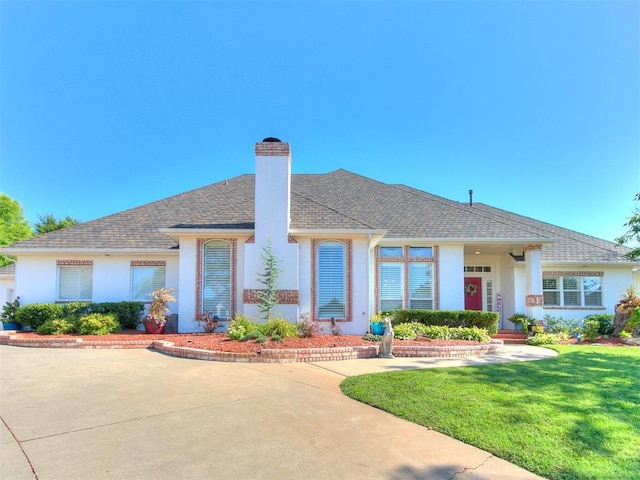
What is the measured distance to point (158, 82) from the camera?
15.9m

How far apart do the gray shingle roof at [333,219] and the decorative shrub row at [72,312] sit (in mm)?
2369

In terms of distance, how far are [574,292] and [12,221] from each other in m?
48.1

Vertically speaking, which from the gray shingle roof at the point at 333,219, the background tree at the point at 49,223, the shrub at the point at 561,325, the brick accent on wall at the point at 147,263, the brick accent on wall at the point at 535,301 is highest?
the background tree at the point at 49,223

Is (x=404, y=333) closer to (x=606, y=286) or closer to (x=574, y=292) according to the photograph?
(x=574, y=292)

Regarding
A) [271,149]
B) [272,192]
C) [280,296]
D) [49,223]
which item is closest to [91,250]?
[272,192]

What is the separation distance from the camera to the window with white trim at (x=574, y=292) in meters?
16.7

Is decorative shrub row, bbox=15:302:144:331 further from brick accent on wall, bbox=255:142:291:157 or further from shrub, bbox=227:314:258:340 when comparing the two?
brick accent on wall, bbox=255:142:291:157

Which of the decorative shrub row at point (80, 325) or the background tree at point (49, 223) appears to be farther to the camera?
the background tree at point (49, 223)

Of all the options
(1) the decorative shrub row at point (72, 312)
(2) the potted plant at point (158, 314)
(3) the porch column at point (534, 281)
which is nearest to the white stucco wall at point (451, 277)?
(3) the porch column at point (534, 281)

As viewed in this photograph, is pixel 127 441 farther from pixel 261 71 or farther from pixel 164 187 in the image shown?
pixel 164 187

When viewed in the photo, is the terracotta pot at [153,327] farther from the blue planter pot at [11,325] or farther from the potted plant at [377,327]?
the potted plant at [377,327]

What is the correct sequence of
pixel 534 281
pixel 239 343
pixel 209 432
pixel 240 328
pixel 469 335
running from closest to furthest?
pixel 209 432 → pixel 239 343 → pixel 240 328 → pixel 469 335 → pixel 534 281

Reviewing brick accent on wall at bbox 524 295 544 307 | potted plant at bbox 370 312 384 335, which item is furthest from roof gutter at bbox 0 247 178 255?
brick accent on wall at bbox 524 295 544 307

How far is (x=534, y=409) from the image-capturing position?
5.32 metres
